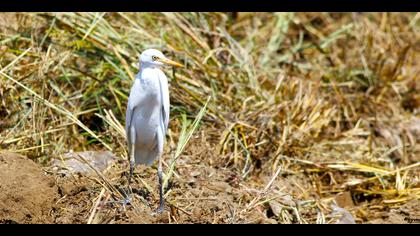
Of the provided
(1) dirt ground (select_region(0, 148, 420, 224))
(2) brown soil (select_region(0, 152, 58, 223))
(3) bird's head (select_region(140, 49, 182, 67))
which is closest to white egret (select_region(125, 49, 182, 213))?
(3) bird's head (select_region(140, 49, 182, 67))

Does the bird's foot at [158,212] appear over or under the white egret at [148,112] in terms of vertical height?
under

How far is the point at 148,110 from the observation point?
372cm

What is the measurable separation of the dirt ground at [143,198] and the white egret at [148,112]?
0.14 m

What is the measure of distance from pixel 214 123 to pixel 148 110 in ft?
3.55

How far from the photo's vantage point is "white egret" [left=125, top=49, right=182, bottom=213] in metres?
3.59

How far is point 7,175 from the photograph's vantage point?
353cm

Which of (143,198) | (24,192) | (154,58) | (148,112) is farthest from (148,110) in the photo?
(24,192)

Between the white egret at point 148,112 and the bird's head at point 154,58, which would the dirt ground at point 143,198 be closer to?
the white egret at point 148,112

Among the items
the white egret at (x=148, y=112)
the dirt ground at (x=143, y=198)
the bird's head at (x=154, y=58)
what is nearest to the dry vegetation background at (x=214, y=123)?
the dirt ground at (x=143, y=198)

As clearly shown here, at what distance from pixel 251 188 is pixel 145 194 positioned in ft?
2.24

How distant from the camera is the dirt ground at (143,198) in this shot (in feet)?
11.3

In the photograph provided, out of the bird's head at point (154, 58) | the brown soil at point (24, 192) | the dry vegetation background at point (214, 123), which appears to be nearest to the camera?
the brown soil at point (24, 192)
